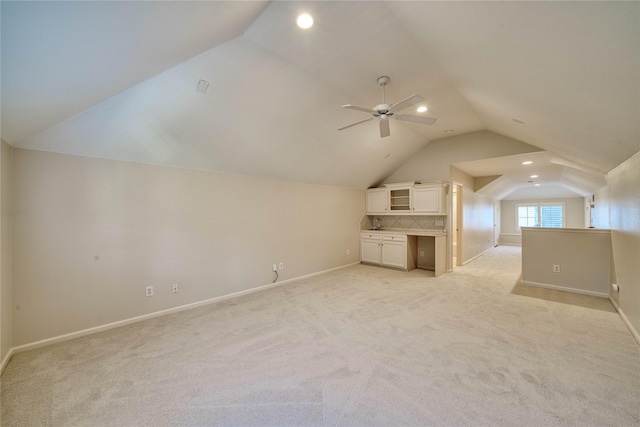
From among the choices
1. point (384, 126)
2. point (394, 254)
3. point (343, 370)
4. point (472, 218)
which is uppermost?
point (384, 126)

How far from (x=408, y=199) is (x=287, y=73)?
4.24 metres

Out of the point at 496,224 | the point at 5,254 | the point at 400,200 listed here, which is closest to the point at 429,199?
the point at 400,200

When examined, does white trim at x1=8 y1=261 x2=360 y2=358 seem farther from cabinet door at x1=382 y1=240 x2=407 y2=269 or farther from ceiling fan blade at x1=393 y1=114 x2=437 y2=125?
ceiling fan blade at x1=393 y1=114 x2=437 y2=125

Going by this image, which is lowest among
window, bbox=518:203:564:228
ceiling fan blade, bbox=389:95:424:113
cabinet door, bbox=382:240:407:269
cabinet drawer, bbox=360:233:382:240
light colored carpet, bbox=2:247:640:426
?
light colored carpet, bbox=2:247:640:426

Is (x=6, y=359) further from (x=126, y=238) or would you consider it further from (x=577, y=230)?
(x=577, y=230)

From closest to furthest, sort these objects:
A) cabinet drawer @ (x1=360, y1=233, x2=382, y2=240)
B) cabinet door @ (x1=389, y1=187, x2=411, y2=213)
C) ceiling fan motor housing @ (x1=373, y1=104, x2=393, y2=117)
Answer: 1. ceiling fan motor housing @ (x1=373, y1=104, x2=393, y2=117)
2. cabinet door @ (x1=389, y1=187, x2=411, y2=213)
3. cabinet drawer @ (x1=360, y1=233, x2=382, y2=240)

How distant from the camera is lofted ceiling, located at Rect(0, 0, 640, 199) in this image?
1.32 meters

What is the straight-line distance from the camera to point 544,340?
2.49 metres

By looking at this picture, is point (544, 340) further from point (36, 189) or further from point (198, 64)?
point (36, 189)

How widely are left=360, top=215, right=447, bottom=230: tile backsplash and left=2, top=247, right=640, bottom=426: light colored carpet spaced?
2.50 m

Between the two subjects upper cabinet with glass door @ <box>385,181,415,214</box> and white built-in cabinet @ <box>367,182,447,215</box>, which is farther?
upper cabinet with glass door @ <box>385,181,415,214</box>

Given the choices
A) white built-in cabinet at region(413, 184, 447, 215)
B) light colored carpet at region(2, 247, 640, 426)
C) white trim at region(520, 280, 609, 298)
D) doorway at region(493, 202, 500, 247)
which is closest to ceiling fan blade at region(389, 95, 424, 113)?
light colored carpet at region(2, 247, 640, 426)

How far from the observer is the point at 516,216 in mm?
10523

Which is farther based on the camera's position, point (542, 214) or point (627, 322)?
point (542, 214)
